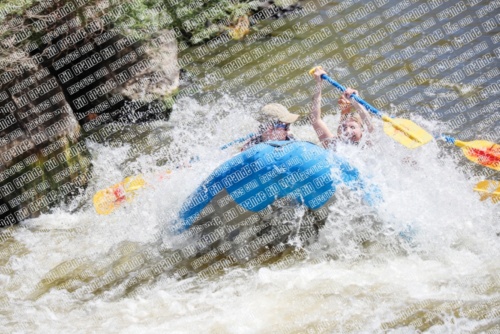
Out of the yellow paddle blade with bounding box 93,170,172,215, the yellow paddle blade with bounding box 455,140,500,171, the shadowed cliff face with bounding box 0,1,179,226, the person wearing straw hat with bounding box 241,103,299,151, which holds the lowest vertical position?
the yellow paddle blade with bounding box 455,140,500,171

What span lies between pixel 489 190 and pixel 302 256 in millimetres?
1735

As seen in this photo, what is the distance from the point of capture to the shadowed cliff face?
232 inches

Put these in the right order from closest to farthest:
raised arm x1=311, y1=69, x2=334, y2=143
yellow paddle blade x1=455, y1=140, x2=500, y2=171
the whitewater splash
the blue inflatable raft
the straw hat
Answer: the whitewater splash, the blue inflatable raft, yellow paddle blade x1=455, y1=140, x2=500, y2=171, the straw hat, raised arm x1=311, y1=69, x2=334, y2=143

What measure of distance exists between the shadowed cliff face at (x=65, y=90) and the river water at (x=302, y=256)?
0.95 ft

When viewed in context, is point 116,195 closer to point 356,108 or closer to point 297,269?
point 297,269

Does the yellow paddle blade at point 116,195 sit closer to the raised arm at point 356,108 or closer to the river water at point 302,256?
the river water at point 302,256

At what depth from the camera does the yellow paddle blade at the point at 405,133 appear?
4996mm

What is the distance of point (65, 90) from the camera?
7016 mm

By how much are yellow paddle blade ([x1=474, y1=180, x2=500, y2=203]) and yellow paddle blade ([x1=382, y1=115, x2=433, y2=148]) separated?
64 centimetres

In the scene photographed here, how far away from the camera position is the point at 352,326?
4.02 metres

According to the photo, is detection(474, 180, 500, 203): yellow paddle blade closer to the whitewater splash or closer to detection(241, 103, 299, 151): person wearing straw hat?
the whitewater splash

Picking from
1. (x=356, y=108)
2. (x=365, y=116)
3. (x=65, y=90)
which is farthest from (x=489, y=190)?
(x=65, y=90)

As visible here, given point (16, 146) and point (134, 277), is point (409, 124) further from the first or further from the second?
point (16, 146)

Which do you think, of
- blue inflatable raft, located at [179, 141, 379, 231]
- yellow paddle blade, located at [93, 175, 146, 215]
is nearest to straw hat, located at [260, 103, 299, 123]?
blue inflatable raft, located at [179, 141, 379, 231]
